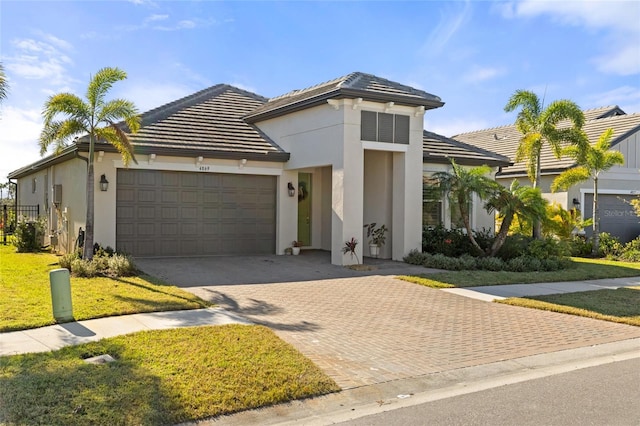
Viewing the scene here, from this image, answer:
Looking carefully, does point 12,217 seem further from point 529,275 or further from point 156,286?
point 529,275

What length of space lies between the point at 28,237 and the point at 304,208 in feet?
31.2

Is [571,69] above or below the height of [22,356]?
above

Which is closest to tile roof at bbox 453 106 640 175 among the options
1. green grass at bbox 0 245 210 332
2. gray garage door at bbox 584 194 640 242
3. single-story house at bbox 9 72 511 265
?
Answer: gray garage door at bbox 584 194 640 242

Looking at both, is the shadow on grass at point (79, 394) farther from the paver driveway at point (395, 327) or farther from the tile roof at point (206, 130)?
the tile roof at point (206, 130)

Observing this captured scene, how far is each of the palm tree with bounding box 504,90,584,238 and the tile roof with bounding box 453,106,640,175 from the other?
442cm

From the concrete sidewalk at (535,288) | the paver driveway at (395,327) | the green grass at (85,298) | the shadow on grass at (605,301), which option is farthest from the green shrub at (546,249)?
the green grass at (85,298)

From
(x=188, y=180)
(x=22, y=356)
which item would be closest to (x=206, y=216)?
(x=188, y=180)

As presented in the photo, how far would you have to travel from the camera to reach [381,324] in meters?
8.80

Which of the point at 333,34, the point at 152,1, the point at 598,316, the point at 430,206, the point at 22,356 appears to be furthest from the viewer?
the point at 430,206

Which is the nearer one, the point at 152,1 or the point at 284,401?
the point at 284,401

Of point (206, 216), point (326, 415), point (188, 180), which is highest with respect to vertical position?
point (188, 180)

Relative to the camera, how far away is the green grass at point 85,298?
8.46 metres

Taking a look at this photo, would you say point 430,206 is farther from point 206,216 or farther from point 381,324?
point 381,324

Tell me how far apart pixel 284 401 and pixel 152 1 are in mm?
8779
